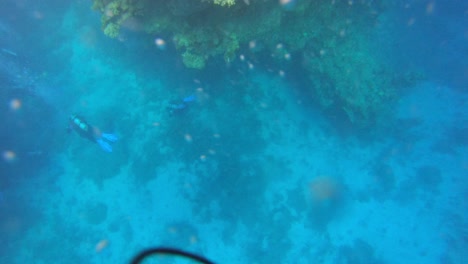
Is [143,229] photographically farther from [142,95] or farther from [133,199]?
[142,95]

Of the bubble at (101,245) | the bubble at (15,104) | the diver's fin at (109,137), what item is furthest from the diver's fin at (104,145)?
the bubble at (15,104)

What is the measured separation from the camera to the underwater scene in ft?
35.0

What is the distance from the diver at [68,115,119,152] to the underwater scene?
0.27 feet

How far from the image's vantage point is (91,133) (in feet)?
36.8

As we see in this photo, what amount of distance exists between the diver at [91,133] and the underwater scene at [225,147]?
81 mm

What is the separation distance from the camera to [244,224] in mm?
10875

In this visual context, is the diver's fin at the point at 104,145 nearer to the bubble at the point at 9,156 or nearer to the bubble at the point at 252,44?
the bubble at the point at 9,156

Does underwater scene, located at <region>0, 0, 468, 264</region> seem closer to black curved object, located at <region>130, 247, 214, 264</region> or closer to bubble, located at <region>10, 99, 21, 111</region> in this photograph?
bubble, located at <region>10, 99, 21, 111</region>

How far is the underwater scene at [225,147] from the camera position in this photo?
1066 cm

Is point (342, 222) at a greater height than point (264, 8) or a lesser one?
lesser

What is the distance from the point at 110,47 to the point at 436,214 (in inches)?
666

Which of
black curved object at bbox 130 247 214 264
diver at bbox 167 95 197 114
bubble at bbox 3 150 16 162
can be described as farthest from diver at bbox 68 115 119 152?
black curved object at bbox 130 247 214 264

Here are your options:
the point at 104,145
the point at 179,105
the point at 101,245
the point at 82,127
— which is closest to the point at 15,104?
the point at 82,127

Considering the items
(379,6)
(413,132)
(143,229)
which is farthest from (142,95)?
(413,132)
